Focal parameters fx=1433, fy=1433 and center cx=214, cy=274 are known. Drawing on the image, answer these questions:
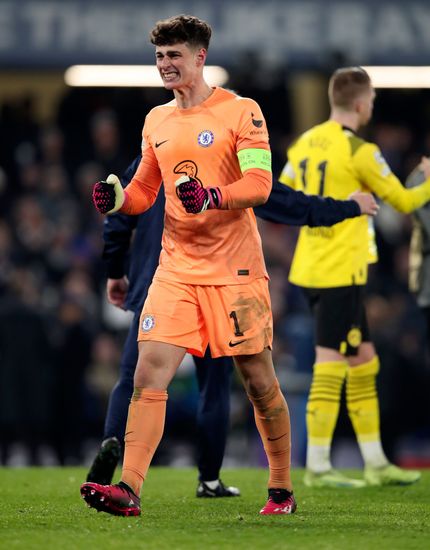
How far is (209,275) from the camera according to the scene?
6.20 m

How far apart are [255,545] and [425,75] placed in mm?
12514

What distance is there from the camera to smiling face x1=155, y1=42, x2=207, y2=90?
616cm

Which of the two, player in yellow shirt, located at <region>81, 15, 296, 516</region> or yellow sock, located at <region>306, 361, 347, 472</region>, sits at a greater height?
player in yellow shirt, located at <region>81, 15, 296, 516</region>

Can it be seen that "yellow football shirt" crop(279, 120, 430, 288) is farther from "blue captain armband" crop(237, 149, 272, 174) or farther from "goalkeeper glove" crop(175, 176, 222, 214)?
"goalkeeper glove" crop(175, 176, 222, 214)

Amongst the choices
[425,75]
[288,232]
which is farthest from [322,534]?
[425,75]

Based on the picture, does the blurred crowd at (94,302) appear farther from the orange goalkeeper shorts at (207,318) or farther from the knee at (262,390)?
the orange goalkeeper shorts at (207,318)

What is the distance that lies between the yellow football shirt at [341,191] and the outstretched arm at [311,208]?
96cm

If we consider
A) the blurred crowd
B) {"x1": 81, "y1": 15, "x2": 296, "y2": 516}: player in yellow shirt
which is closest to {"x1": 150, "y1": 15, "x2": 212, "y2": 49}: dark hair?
{"x1": 81, "y1": 15, "x2": 296, "y2": 516}: player in yellow shirt

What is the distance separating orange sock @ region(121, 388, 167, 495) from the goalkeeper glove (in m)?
0.83

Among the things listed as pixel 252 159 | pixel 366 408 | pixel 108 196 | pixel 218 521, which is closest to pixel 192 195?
pixel 252 159

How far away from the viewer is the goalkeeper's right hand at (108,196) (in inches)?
243

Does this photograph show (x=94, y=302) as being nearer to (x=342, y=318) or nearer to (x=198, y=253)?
(x=342, y=318)

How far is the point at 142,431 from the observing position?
6043 mm

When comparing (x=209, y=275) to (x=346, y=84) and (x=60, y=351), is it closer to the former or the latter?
(x=346, y=84)
